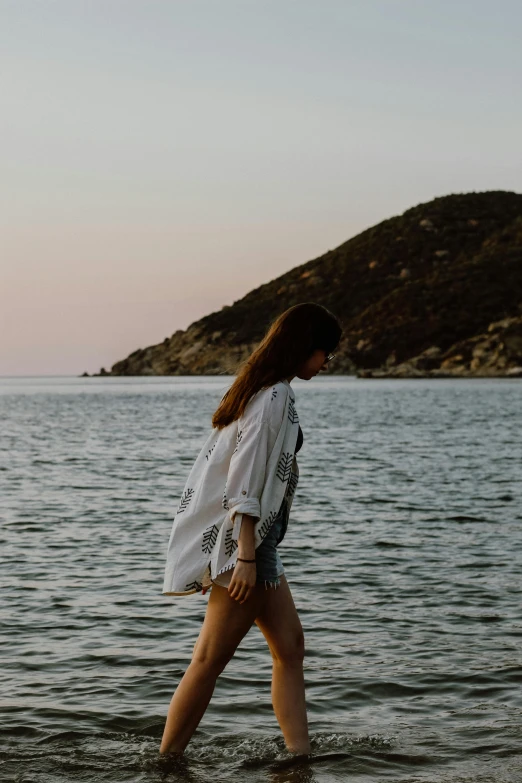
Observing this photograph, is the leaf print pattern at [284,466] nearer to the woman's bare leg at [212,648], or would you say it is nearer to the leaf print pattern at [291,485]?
the leaf print pattern at [291,485]

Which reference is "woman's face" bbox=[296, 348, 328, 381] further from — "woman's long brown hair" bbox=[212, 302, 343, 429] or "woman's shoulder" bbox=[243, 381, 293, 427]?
"woman's shoulder" bbox=[243, 381, 293, 427]

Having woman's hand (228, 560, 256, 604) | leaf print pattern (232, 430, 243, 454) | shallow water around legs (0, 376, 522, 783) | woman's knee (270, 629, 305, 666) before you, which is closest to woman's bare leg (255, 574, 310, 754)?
woman's knee (270, 629, 305, 666)

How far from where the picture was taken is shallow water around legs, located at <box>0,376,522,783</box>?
5.87 metres

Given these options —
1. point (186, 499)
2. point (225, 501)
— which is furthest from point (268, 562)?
point (186, 499)

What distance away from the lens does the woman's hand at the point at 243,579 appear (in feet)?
14.9

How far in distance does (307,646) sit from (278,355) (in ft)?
14.3

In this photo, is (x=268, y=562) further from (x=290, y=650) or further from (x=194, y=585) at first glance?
(x=290, y=650)

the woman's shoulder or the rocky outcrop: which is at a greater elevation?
the rocky outcrop

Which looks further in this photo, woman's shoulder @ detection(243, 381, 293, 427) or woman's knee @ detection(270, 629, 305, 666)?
woman's knee @ detection(270, 629, 305, 666)

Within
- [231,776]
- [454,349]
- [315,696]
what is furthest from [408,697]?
[454,349]

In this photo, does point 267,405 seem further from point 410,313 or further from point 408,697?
point 410,313

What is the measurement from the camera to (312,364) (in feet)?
15.7

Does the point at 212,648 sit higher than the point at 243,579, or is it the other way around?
the point at 243,579

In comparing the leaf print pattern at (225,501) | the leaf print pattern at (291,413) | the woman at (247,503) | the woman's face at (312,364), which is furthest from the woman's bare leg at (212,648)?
the woman's face at (312,364)
